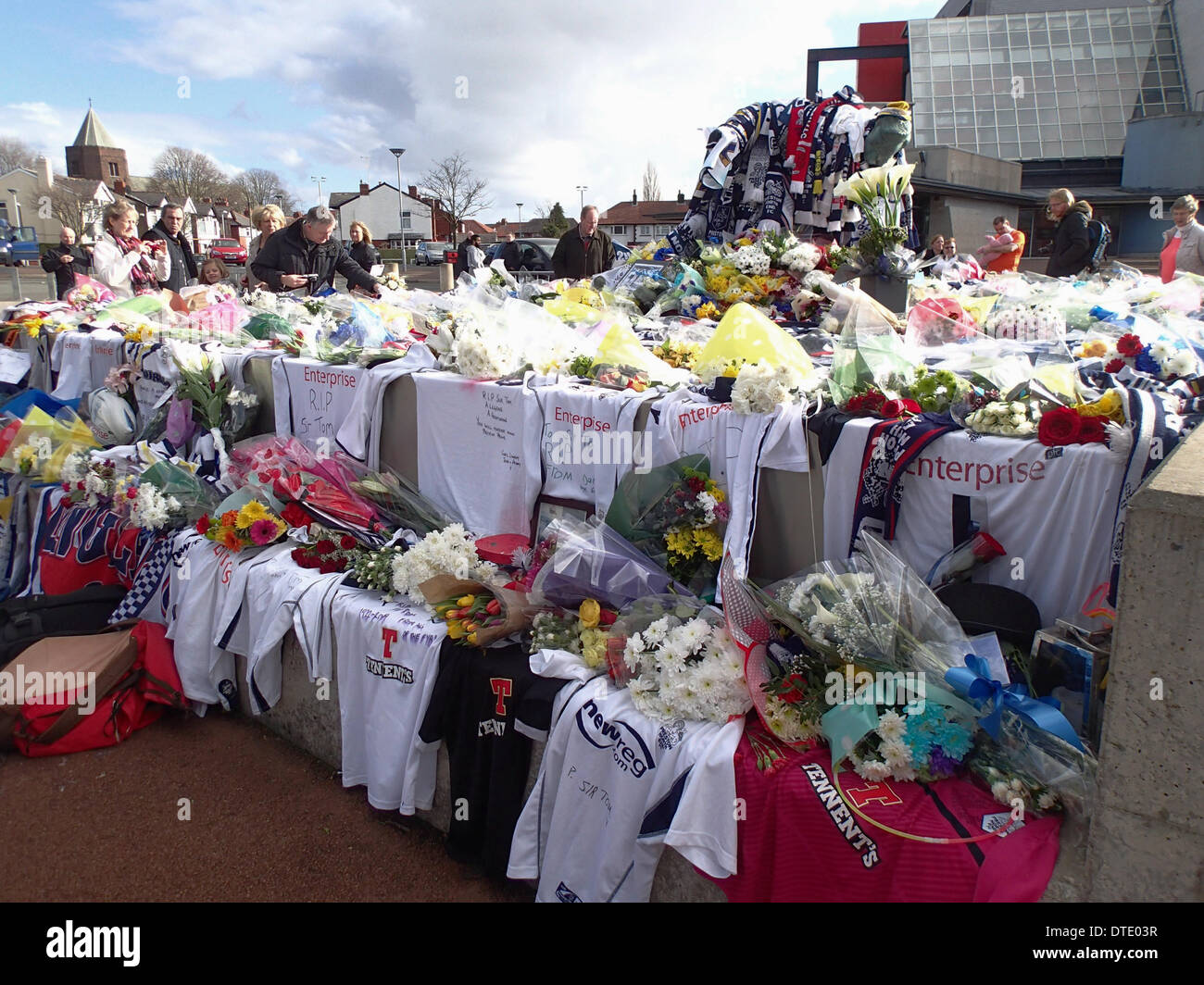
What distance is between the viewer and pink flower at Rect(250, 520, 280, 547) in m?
3.80

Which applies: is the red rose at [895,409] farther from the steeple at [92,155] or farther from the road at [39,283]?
the steeple at [92,155]

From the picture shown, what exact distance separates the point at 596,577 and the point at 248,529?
182cm

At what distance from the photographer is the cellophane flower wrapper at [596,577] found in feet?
9.75

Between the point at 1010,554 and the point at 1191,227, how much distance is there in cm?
696

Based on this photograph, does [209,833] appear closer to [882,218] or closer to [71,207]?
[882,218]

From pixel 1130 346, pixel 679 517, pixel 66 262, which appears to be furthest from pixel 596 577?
pixel 66 262

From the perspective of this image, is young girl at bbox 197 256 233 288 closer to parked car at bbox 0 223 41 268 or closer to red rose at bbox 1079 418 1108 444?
red rose at bbox 1079 418 1108 444

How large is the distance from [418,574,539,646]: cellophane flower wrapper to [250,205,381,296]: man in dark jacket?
441 centimetres

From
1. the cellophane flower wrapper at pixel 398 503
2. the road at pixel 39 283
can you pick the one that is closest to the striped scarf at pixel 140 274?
the road at pixel 39 283

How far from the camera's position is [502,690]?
9.07 ft

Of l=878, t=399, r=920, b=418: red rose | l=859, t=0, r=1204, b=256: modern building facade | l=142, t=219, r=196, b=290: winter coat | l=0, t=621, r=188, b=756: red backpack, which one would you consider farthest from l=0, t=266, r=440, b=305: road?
l=859, t=0, r=1204, b=256: modern building facade
